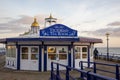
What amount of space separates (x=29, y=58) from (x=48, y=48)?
1.96m

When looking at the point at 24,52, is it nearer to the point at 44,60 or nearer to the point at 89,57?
the point at 44,60

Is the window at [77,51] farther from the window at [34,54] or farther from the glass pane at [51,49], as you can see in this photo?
the window at [34,54]

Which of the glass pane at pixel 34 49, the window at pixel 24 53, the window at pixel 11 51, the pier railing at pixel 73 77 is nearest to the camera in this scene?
the pier railing at pixel 73 77

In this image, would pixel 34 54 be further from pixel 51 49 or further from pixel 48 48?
pixel 51 49

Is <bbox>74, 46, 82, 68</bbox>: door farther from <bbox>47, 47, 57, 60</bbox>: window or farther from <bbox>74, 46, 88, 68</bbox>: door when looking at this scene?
<bbox>47, 47, 57, 60</bbox>: window

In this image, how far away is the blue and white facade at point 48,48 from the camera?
70.3ft

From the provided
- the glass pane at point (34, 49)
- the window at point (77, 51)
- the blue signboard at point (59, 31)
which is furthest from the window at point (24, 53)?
the window at point (77, 51)

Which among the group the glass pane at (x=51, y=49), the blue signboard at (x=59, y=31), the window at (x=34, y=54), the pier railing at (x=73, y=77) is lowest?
the pier railing at (x=73, y=77)

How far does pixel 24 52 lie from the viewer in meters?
22.6

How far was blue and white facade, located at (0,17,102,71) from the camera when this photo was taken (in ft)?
70.3

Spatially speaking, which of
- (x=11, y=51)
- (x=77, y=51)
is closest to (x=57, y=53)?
(x=77, y=51)

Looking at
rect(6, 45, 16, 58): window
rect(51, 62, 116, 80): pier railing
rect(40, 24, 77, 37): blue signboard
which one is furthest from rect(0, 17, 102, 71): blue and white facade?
rect(51, 62, 116, 80): pier railing

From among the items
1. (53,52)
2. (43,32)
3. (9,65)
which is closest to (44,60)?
(53,52)

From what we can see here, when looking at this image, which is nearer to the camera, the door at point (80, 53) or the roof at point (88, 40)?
the roof at point (88, 40)
